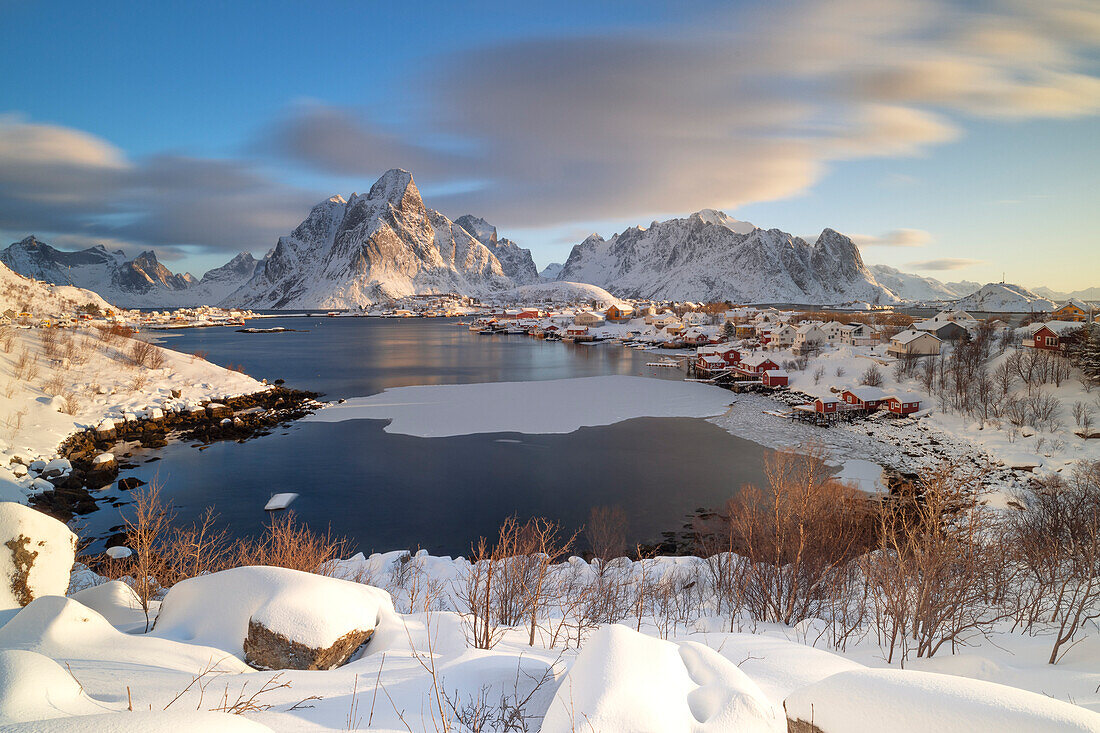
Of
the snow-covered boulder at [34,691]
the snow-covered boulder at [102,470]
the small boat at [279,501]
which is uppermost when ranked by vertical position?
the snow-covered boulder at [34,691]

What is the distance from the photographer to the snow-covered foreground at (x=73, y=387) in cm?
2170

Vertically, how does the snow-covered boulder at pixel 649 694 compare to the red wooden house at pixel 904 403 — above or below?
above

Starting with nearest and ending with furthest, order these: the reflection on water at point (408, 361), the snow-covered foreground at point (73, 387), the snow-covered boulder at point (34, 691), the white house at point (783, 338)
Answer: the snow-covered boulder at point (34, 691) → the snow-covered foreground at point (73, 387) → the reflection on water at point (408, 361) → the white house at point (783, 338)

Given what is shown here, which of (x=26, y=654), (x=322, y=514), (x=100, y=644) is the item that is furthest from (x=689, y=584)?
(x=322, y=514)

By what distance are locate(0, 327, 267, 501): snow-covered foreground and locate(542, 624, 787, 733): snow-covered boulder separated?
22.1 metres

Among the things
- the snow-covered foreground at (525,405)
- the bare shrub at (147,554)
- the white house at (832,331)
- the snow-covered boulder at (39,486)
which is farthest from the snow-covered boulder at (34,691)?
the white house at (832,331)

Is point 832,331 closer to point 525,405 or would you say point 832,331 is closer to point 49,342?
point 525,405

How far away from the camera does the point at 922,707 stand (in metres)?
2.61

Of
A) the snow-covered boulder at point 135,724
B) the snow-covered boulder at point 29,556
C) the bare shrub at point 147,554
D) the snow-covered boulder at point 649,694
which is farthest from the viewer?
the bare shrub at point 147,554

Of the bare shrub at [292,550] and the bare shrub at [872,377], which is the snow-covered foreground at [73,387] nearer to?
the bare shrub at [292,550]

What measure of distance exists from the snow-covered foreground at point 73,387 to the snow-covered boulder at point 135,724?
21.1 m

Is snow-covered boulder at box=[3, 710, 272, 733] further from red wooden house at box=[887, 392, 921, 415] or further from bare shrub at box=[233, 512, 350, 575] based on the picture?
red wooden house at box=[887, 392, 921, 415]

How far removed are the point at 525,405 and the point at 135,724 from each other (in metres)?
34.6

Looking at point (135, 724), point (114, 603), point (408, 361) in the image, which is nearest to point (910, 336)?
point (408, 361)
